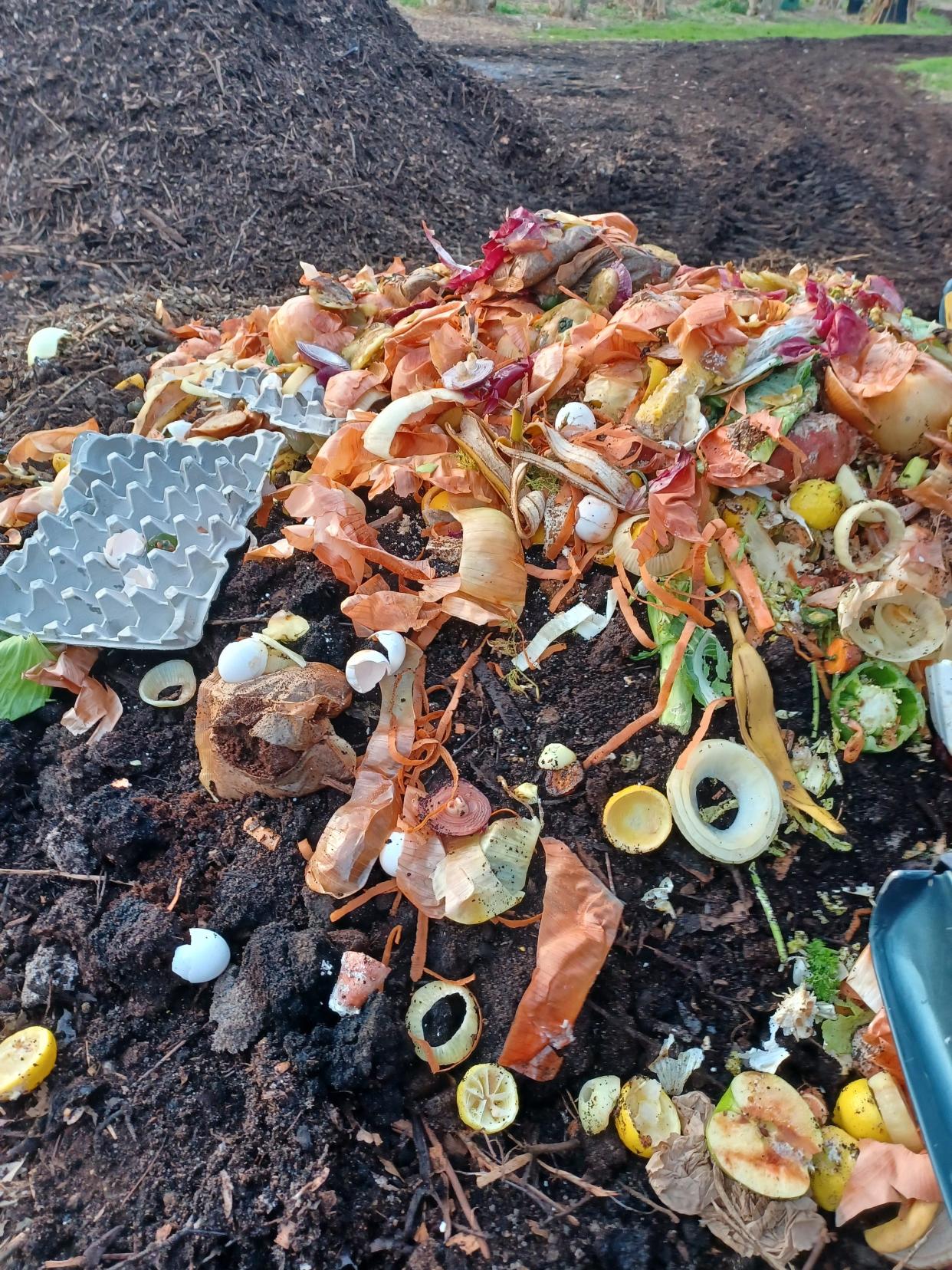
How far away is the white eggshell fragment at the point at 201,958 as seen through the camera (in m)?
2.00

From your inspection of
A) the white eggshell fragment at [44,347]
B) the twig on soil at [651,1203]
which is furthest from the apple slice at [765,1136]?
the white eggshell fragment at [44,347]

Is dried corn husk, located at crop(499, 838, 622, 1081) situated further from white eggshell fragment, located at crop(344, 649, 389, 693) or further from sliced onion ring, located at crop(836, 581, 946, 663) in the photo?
sliced onion ring, located at crop(836, 581, 946, 663)

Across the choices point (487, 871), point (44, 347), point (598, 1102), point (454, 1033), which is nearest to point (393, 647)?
point (487, 871)

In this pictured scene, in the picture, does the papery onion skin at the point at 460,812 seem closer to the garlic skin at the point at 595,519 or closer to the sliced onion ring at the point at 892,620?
the garlic skin at the point at 595,519

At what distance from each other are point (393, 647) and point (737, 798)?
1012 mm

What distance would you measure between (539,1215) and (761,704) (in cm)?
130

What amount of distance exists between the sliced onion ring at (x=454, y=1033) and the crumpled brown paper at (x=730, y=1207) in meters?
0.46

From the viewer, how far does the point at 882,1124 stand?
5.86ft

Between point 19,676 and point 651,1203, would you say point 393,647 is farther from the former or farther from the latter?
point 651,1203

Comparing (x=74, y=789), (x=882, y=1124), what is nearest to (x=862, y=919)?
(x=882, y=1124)

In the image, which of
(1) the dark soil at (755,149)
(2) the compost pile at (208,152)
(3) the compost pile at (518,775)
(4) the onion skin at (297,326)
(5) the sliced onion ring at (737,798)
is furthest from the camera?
(1) the dark soil at (755,149)

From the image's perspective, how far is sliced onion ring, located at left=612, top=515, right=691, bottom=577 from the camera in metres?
2.37

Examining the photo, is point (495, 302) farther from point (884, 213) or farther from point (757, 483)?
point (884, 213)

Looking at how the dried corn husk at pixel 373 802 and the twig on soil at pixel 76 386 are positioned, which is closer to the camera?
the dried corn husk at pixel 373 802
